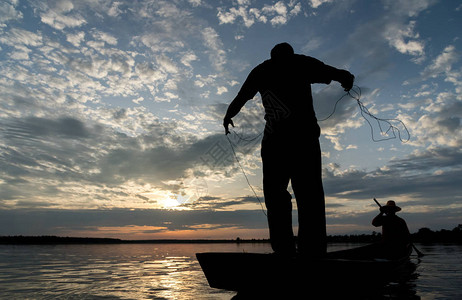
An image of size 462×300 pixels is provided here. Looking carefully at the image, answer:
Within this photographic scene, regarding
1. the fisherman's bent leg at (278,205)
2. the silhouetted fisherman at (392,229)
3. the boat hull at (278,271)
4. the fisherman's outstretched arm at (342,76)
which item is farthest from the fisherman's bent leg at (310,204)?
the silhouetted fisherman at (392,229)

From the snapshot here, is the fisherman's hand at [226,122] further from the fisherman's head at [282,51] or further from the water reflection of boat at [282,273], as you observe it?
the water reflection of boat at [282,273]

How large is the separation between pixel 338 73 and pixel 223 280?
10.8 ft

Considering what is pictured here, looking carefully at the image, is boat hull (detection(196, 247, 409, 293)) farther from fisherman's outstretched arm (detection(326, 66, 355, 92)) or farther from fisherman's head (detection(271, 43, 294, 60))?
fisherman's head (detection(271, 43, 294, 60))

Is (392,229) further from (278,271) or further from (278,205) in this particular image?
(278,271)

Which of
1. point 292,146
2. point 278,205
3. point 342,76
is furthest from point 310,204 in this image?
point 342,76

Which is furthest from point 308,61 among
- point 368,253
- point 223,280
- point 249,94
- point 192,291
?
point 368,253

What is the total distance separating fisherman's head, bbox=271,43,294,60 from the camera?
4211 millimetres

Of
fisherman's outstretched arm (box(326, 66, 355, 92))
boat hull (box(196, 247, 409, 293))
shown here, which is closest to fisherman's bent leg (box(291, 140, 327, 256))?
boat hull (box(196, 247, 409, 293))

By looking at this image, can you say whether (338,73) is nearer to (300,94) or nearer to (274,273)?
(300,94)

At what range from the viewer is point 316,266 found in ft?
10.2

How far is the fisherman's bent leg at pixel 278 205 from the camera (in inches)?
153

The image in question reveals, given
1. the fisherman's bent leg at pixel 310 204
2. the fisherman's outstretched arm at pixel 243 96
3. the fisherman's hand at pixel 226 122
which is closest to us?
the fisherman's bent leg at pixel 310 204

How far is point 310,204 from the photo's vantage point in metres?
3.82

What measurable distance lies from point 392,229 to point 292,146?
30.4 feet
